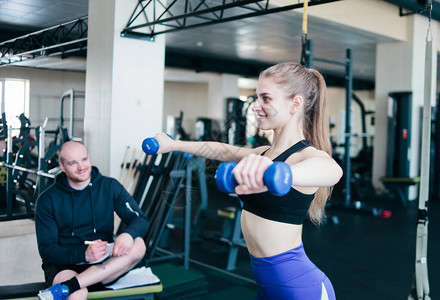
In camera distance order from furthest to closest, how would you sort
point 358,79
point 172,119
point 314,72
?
point 172,119
point 358,79
point 314,72

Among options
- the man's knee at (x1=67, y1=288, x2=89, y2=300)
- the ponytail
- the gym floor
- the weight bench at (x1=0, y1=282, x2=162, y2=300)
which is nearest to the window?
the weight bench at (x1=0, y1=282, x2=162, y2=300)

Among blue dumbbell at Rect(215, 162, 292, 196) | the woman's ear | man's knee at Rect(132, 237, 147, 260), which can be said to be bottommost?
man's knee at Rect(132, 237, 147, 260)

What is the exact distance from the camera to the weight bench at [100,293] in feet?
6.34

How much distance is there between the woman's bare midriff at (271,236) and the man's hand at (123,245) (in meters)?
1.01

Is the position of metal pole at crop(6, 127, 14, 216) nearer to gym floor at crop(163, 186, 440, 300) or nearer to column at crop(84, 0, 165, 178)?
column at crop(84, 0, 165, 178)

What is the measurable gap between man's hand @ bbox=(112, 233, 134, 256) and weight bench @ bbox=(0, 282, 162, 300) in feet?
0.62

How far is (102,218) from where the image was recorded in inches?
88.3

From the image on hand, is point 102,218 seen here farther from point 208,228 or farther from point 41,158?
point 208,228

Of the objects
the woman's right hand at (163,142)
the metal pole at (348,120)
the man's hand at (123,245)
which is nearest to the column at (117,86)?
the man's hand at (123,245)

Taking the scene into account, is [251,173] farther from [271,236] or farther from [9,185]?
[9,185]

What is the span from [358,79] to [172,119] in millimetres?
6188

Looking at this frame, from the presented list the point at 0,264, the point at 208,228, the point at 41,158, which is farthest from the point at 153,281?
the point at 208,228

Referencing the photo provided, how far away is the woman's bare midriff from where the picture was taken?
1112 mm

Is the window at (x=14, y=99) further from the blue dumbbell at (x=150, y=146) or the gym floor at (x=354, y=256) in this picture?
the gym floor at (x=354, y=256)
